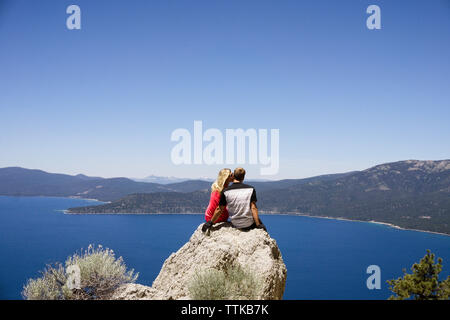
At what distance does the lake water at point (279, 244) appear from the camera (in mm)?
86500

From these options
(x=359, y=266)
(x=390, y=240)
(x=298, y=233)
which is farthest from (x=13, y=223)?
(x=390, y=240)

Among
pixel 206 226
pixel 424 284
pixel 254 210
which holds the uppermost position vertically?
pixel 254 210

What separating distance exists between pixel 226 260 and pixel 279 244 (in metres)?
128

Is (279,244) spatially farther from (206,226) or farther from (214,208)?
(214,208)

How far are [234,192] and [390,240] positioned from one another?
158373mm

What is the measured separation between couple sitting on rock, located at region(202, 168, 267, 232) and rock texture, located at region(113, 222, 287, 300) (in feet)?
0.64

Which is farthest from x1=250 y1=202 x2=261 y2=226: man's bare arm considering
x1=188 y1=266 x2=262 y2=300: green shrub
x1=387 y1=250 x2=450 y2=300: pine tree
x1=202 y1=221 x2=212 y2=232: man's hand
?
x1=387 y1=250 x2=450 y2=300: pine tree

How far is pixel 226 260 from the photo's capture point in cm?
530

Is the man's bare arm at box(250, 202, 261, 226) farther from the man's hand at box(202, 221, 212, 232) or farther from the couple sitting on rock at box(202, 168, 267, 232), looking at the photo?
the man's hand at box(202, 221, 212, 232)

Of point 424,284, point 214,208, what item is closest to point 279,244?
point 424,284

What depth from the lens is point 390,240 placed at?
474 feet

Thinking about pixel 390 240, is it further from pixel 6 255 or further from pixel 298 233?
pixel 6 255

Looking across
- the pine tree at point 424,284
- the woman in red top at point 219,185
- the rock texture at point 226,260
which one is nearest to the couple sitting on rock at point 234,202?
the woman in red top at point 219,185

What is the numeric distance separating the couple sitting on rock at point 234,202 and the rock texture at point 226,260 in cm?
19
